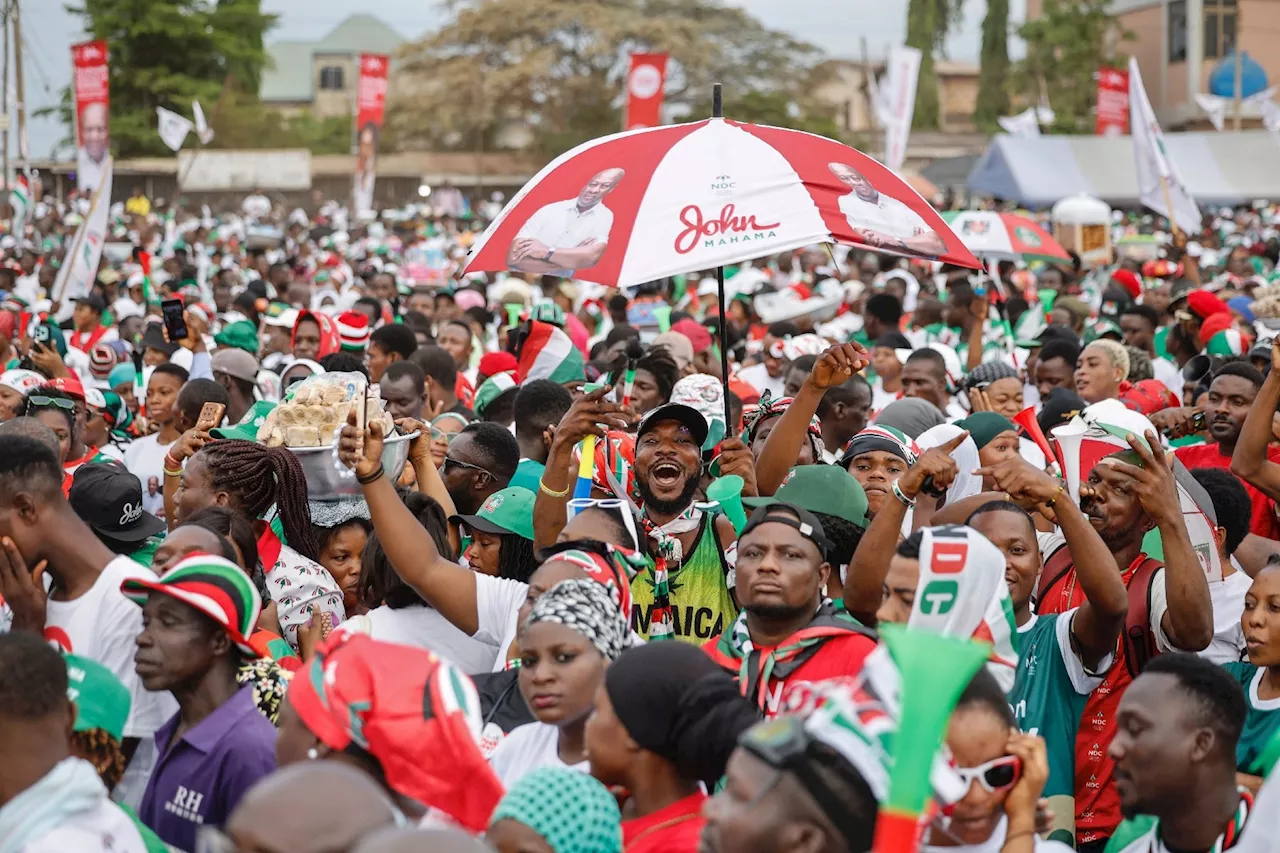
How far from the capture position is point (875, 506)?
19.8 feet

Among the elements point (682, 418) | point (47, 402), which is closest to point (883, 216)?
point (682, 418)

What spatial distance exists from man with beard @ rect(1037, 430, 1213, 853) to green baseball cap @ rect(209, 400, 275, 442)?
3226 millimetres

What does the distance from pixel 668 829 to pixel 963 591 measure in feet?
3.09

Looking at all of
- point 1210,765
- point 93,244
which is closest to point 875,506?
point 1210,765

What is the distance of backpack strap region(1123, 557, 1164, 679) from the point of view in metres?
4.66

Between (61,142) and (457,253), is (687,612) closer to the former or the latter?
(457,253)

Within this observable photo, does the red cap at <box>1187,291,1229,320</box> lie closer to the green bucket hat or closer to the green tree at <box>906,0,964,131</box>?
the green bucket hat

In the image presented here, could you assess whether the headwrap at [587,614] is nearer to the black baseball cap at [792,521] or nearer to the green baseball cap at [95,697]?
the black baseball cap at [792,521]

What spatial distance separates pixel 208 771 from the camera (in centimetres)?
383

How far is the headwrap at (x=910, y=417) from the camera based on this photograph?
7305 millimetres

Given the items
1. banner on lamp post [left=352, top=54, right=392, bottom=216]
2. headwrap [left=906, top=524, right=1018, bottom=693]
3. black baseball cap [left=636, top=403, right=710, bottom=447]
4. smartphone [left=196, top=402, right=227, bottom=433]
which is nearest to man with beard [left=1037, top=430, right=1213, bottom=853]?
headwrap [left=906, top=524, right=1018, bottom=693]

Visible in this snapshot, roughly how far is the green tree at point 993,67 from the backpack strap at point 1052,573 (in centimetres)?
5775

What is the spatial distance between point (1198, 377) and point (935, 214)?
363cm

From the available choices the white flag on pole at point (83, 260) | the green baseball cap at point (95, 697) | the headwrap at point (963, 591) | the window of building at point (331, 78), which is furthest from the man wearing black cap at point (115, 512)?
Answer: the window of building at point (331, 78)
